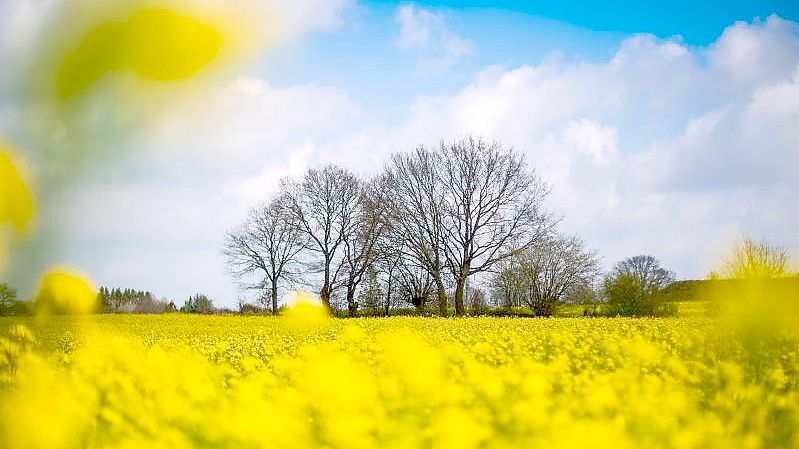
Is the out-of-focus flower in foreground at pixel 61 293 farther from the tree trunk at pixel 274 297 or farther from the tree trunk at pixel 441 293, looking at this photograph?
the tree trunk at pixel 274 297

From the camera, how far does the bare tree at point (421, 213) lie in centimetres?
3200

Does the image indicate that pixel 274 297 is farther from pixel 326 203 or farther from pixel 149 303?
pixel 149 303

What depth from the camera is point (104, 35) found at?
3.35ft

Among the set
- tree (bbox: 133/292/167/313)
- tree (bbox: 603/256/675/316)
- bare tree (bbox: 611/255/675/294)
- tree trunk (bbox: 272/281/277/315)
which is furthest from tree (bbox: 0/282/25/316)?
bare tree (bbox: 611/255/675/294)

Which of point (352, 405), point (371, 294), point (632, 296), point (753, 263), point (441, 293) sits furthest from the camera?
point (371, 294)

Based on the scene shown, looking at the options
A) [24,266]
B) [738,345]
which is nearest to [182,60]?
[24,266]

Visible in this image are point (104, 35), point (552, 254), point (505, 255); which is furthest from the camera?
point (552, 254)

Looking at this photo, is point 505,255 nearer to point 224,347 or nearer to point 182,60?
point 224,347

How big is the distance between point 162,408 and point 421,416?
1.22 metres

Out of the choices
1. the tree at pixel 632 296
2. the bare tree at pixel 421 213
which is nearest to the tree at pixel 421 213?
the bare tree at pixel 421 213

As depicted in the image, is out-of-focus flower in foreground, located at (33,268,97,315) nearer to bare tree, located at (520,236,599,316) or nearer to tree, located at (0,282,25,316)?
tree, located at (0,282,25,316)

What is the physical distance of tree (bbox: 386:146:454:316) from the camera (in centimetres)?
3200

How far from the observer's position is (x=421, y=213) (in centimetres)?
3262

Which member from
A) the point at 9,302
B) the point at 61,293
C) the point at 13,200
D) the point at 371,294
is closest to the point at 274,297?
the point at 371,294
